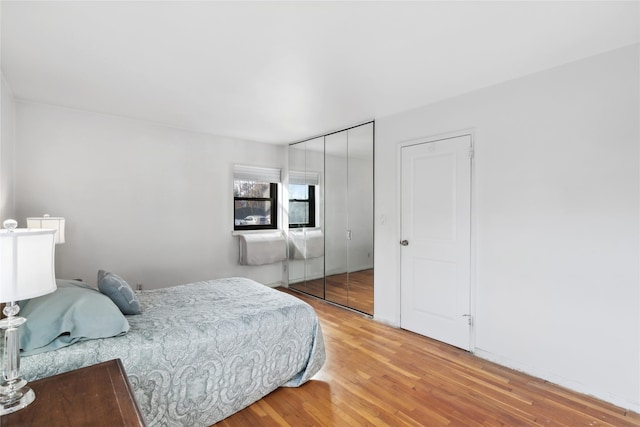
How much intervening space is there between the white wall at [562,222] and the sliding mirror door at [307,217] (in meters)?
2.05

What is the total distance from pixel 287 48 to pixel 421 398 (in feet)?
8.64

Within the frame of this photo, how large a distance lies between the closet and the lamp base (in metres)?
3.24

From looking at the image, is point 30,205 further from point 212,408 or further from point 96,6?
point 212,408

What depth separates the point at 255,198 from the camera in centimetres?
502

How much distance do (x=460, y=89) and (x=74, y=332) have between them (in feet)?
11.1

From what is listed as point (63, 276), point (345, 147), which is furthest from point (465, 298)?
point (63, 276)

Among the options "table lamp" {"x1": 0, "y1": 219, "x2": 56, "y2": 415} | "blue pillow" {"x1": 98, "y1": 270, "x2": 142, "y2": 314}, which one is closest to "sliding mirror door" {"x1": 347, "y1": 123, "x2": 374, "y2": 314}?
"blue pillow" {"x1": 98, "y1": 270, "x2": 142, "y2": 314}

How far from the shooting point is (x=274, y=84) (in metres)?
2.70

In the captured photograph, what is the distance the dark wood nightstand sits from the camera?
1057 mm

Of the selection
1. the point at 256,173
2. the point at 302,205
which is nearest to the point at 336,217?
the point at 302,205

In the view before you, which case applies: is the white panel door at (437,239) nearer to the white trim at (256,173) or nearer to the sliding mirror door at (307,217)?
the sliding mirror door at (307,217)

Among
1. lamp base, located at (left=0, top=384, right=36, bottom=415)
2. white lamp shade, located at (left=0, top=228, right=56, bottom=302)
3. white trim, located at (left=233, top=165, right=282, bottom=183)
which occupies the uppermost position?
white trim, located at (left=233, top=165, right=282, bottom=183)

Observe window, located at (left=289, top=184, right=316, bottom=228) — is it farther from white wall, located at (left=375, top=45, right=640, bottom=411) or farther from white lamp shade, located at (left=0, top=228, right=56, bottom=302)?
white lamp shade, located at (left=0, top=228, right=56, bottom=302)

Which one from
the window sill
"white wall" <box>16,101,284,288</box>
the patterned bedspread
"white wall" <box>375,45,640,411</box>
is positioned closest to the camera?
the patterned bedspread
